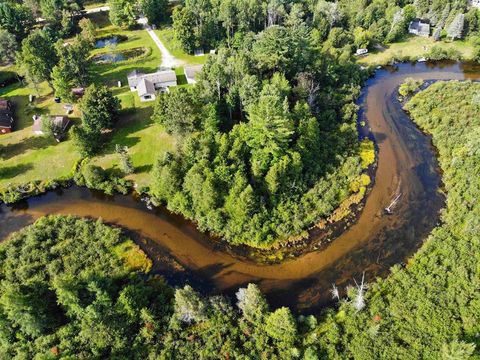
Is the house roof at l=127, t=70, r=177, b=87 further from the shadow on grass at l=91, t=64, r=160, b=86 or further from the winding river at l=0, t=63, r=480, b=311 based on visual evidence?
the winding river at l=0, t=63, r=480, b=311

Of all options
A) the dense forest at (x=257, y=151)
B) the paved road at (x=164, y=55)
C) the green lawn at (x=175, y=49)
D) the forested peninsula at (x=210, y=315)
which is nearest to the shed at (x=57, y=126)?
the dense forest at (x=257, y=151)

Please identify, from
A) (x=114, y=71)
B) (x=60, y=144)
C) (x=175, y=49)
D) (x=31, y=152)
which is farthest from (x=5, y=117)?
(x=175, y=49)

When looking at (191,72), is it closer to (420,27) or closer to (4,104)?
(4,104)

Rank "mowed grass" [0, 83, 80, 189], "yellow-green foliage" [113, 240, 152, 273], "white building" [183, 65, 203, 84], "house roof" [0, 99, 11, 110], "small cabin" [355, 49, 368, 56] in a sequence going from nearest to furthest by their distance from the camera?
1. "yellow-green foliage" [113, 240, 152, 273]
2. "mowed grass" [0, 83, 80, 189]
3. "house roof" [0, 99, 11, 110]
4. "white building" [183, 65, 203, 84]
5. "small cabin" [355, 49, 368, 56]

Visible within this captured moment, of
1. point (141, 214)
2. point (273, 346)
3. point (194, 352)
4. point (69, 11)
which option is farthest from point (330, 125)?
point (69, 11)

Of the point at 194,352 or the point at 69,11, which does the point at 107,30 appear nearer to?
the point at 69,11

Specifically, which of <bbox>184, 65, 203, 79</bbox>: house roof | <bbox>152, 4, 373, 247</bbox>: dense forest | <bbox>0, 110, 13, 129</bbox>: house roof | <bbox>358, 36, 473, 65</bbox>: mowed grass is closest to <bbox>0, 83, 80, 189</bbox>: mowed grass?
<bbox>0, 110, 13, 129</bbox>: house roof
